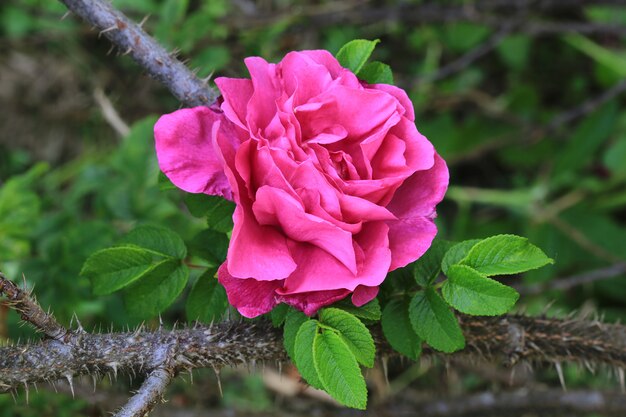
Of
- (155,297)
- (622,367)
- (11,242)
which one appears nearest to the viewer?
(155,297)

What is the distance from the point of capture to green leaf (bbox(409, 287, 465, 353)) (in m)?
1.15

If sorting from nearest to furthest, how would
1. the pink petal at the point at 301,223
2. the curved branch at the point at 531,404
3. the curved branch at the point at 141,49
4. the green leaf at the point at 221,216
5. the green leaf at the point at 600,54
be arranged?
the pink petal at the point at 301,223
the green leaf at the point at 221,216
the curved branch at the point at 141,49
the curved branch at the point at 531,404
the green leaf at the point at 600,54

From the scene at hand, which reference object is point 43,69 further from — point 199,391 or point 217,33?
point 199,391

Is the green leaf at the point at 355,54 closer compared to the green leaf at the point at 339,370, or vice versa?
the green leaf at the point at 339,370

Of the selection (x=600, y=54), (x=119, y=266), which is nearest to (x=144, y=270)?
(x=119, y=266)

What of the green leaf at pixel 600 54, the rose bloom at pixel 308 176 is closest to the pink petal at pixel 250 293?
the rose bloom at pixel 308 176

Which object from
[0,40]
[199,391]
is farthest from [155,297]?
[0,40]

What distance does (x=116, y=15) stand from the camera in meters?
1.35

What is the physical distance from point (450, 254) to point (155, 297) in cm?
55

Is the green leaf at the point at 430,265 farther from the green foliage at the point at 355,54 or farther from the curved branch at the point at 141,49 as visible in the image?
the curved branch at the point at 141,49

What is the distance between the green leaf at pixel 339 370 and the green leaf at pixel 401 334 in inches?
6.8

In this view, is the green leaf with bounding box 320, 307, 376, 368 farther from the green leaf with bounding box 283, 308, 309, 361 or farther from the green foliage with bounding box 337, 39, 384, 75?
the green foliage with bounding box 337, 39, 384, 75

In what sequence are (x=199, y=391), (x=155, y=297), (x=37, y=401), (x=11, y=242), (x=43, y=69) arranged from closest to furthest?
(x=155, y=297)
(x=37, y=401)
(x=11, y=242)
(x=199, y=391)
(x=43, y=69)

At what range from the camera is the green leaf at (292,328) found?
3.68ft
